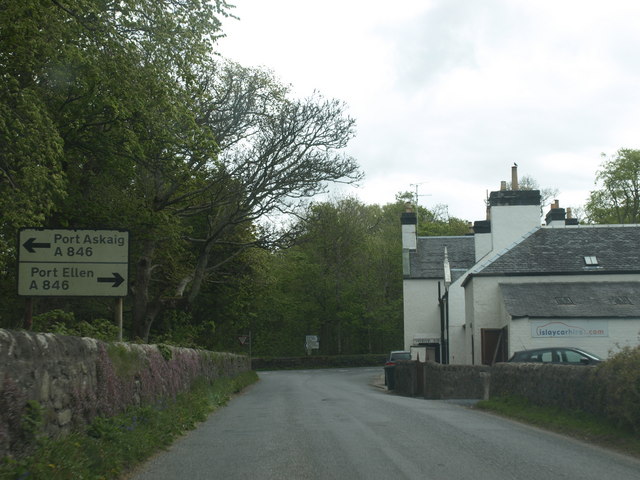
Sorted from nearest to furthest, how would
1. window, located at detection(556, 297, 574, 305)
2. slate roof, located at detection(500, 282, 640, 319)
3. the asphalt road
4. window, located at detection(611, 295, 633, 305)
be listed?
the asphalt road → slate roof, located at detection(500, 282, 640, 319) → window, located at detection(611, 295, 633, 305) → window, located at detection(556, 297, 574, 305)

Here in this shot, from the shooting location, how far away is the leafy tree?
6100 cm

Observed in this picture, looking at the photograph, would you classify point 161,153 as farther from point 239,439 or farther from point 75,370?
point 75,370

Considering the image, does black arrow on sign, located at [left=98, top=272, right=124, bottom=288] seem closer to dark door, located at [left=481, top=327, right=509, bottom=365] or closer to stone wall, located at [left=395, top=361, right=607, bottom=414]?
stone wall, located at [left=395, top=361, right=607, bottom=414]

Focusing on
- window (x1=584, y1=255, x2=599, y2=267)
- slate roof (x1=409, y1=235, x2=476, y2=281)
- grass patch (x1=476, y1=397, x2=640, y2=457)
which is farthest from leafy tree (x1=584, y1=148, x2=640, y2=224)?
grass patch (x1=476, y1=397, x2=640, y2=457)

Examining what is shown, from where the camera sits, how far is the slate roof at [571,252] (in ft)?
99.1

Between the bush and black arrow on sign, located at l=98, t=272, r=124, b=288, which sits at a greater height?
black arrow on sign, located at l=98, t=272, r=124, b=288

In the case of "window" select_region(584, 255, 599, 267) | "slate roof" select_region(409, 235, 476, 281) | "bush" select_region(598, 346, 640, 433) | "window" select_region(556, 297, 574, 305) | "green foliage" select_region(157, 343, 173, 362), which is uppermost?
"slate roof" select_region(409, 235, 476, 281)

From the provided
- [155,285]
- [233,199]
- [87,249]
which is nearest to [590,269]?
[233,199]

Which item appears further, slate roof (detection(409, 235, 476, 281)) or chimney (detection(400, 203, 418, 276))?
chimney (detection(400, 203, 418, 276))

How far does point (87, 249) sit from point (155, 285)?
88.7 feet

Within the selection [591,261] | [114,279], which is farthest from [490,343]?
[114,279]

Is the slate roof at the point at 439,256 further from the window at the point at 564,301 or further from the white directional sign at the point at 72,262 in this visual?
the white directional sign at the point at 72,262

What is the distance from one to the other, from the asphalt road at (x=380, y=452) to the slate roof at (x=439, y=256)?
3323 cm

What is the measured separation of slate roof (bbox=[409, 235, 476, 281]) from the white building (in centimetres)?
548
